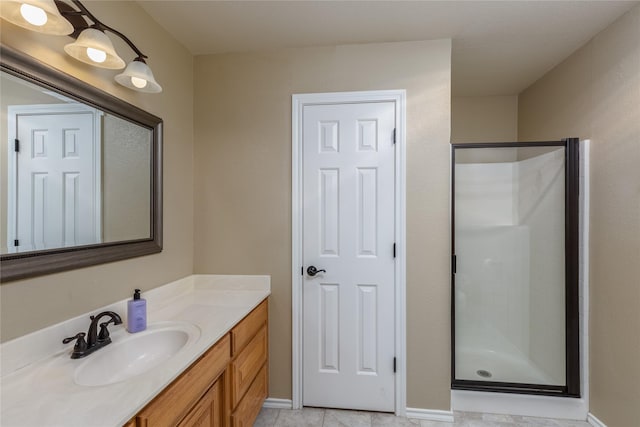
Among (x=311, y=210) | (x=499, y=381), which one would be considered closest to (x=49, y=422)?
(x=311, y=210)

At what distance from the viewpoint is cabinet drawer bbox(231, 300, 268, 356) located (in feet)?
5.04

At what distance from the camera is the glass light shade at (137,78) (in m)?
1.40

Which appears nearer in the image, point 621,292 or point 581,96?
point 621,292

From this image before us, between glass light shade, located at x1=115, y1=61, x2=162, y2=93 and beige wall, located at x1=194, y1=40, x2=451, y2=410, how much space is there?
26.4 inches

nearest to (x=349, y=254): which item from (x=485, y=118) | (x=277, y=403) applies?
(x=277, y=403)

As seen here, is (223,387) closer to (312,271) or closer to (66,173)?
(312,271)

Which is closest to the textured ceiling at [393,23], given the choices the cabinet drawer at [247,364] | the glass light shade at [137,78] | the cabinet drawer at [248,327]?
the glass light shade at [137,78]

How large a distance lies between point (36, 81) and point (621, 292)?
309 cm

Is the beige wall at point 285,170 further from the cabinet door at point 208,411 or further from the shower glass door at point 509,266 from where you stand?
the cabinet door at point 208,411

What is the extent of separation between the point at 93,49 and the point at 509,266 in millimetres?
2693

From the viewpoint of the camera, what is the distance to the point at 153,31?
1771 millimetres

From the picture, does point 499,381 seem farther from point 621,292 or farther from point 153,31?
point 153,31

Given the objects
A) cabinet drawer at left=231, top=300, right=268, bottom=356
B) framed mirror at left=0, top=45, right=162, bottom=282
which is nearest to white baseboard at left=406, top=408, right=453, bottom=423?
cabinet drawer at left=231, top=300, right=268, bottom=356

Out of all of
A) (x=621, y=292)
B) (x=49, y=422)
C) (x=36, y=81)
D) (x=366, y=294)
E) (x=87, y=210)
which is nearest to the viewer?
(x=49, y=422)
